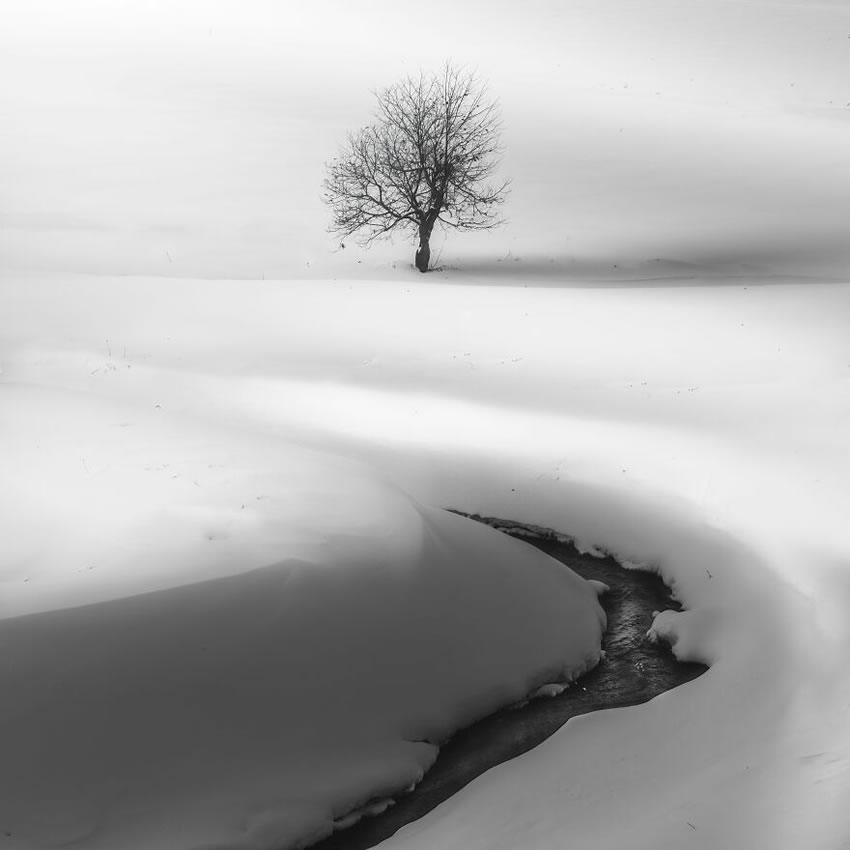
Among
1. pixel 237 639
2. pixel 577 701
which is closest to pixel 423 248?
pixel 577 701

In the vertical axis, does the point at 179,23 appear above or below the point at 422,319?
above

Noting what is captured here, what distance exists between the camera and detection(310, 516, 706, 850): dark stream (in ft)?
26.0

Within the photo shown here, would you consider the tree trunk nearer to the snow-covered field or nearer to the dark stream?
the snow-covered field

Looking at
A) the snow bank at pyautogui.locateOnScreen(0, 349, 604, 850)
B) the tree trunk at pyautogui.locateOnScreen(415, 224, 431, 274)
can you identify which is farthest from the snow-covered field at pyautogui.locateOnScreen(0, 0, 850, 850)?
the tree trunk at pyautogui.locateOnScreen(415, 224, 431, 274)

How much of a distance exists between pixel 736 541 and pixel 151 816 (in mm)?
7125

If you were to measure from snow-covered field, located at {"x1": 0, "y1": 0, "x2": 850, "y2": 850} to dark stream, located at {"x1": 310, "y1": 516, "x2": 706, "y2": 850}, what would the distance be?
0.61 ft

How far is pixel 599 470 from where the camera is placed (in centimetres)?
1373

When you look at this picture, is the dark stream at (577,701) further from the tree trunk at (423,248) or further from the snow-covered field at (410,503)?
the tree trunk at (423,248)

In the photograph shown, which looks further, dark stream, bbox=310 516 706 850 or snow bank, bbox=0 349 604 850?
dark stream, bbox=310 516 706 850

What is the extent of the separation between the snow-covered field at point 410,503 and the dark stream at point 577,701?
19 cm

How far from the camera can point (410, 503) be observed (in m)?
10.9

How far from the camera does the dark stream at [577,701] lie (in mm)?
7918

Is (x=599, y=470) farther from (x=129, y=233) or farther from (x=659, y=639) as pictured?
(x=129, y=233)

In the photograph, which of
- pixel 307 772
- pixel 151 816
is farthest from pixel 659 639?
pixel 151 816
